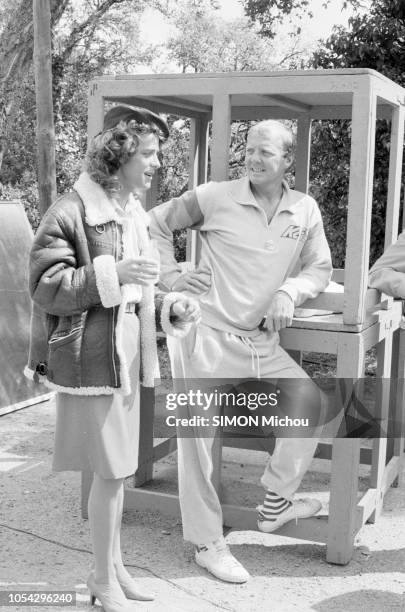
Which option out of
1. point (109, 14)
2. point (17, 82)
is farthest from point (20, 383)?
point (109, 14)

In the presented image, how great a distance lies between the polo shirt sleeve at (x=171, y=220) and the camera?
3.78m

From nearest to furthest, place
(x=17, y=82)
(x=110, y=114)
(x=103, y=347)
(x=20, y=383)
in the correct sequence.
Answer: (x=103, y=347) < (x=110, y=114) < (x=20, y=383) < (x=17, y=82)

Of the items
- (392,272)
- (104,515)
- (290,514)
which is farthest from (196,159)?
(104,515)

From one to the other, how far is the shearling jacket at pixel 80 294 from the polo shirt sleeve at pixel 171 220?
749 millimetres

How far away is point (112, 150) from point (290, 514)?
1827mm

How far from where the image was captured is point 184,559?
3.80m

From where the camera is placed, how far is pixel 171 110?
189 inches

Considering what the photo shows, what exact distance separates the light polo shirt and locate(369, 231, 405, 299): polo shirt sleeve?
0.37 meters

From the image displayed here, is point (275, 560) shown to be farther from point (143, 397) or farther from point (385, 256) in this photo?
point (385, 256)

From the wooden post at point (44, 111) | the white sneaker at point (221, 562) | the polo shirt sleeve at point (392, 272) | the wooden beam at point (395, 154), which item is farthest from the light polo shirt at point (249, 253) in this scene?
the wooden post at point (44, 111)

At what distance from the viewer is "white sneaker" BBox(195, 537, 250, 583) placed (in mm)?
3555

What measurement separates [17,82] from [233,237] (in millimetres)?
12301

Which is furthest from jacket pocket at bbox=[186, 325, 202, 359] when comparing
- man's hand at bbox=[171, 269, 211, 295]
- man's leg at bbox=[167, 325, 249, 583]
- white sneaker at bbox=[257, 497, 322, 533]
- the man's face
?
white sneaker at bbox=[257, 497, 322, 533]

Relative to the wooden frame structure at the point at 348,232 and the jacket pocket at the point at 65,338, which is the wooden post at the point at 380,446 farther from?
the jacket pocket at the point at 65,338
